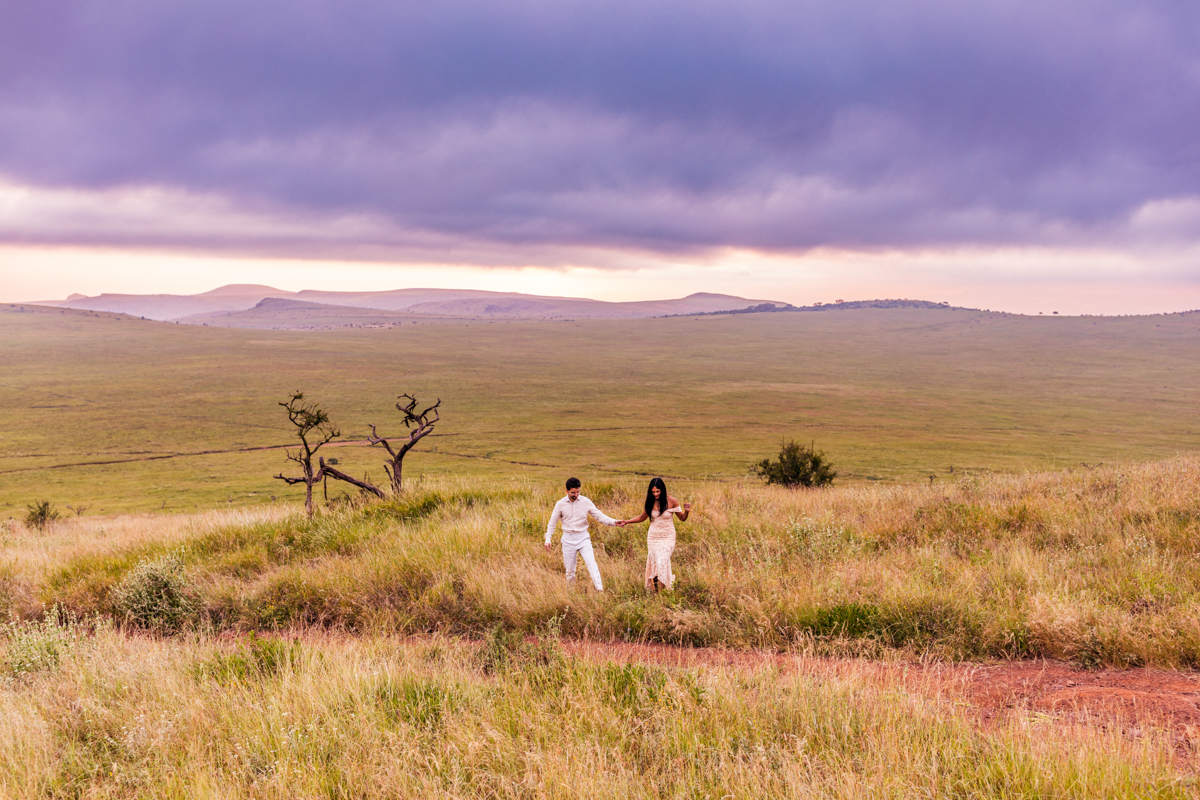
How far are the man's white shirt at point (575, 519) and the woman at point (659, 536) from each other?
546 mm

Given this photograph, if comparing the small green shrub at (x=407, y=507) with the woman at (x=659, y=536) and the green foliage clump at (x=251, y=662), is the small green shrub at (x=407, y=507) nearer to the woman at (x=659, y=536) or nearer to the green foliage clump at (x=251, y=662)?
the woman at (x=659, y=536)

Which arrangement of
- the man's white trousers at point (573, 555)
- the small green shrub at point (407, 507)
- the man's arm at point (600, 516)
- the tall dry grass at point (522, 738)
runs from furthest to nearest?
the small green shrub at point (407, 507) < the man's arm at point (600, 516) < the man's white trousers at point (573, 555) < the tall dry grass at point (522, 738)

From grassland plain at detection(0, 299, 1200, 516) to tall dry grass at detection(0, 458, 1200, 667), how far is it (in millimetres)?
26668

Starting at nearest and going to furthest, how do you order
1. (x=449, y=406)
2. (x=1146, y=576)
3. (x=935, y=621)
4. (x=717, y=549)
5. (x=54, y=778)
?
(x=54, y=778)
(x=935, y=621)
(x=1146, y=576)
(x=717, y=549)
(x=449, y=406)

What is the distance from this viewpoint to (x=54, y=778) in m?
3.68

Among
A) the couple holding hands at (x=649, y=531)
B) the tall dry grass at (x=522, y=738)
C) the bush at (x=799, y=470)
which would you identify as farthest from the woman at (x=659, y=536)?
the bush at (x=799, y=470)

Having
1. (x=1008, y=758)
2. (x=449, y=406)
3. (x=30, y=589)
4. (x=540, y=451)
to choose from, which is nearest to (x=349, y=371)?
(x=449, y=406)

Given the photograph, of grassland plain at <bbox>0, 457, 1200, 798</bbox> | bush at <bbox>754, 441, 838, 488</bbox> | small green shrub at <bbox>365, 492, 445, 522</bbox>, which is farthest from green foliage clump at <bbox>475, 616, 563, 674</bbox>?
bush at <bbox>754, 441, 838, 488</bbox>

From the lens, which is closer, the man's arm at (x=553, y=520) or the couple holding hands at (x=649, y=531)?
the couple holding hands at (x=649, y=531)

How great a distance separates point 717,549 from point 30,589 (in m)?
9.25

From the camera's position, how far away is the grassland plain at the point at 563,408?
56.4 meters

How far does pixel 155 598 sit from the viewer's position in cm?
764

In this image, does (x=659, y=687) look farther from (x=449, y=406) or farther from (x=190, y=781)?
(x=449, y=406)

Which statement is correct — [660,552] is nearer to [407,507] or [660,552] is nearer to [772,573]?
[772,573]
